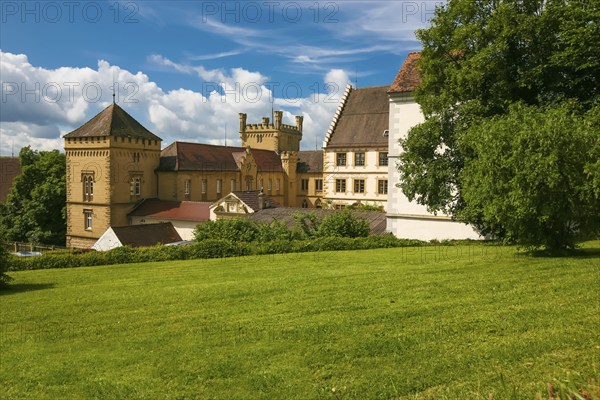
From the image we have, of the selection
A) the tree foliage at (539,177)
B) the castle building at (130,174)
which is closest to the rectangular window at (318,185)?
the castle building at (130,174)

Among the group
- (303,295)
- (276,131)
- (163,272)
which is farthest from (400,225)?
(276,131)

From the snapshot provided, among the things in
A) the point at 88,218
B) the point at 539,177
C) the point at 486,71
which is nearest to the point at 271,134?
the point at 88,218

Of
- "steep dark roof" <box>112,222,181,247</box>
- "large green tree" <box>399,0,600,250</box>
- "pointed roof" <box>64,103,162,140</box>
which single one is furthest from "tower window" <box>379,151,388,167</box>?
"large green tree" <box>399,0,600,250</box>

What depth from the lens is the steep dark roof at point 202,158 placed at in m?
53.3

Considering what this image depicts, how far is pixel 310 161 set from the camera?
68562 mm

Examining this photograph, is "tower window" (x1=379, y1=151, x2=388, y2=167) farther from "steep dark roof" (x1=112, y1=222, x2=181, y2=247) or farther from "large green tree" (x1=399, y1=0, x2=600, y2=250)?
"large green tree" (x1=399, y1=0, x2=600, y2=250)

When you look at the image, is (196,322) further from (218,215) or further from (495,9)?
Answer: (218,215)

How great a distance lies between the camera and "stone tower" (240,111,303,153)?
80.8 m

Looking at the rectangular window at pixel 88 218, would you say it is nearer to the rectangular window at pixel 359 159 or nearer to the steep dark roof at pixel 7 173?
the rectangular window at pixel 359 159

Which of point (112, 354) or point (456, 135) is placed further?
point (456, 135)

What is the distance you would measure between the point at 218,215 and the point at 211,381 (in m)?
34.7

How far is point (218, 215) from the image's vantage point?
135 feet

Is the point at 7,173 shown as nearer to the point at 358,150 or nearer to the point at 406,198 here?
the point at 358,150

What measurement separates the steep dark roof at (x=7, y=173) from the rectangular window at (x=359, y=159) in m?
49.2
